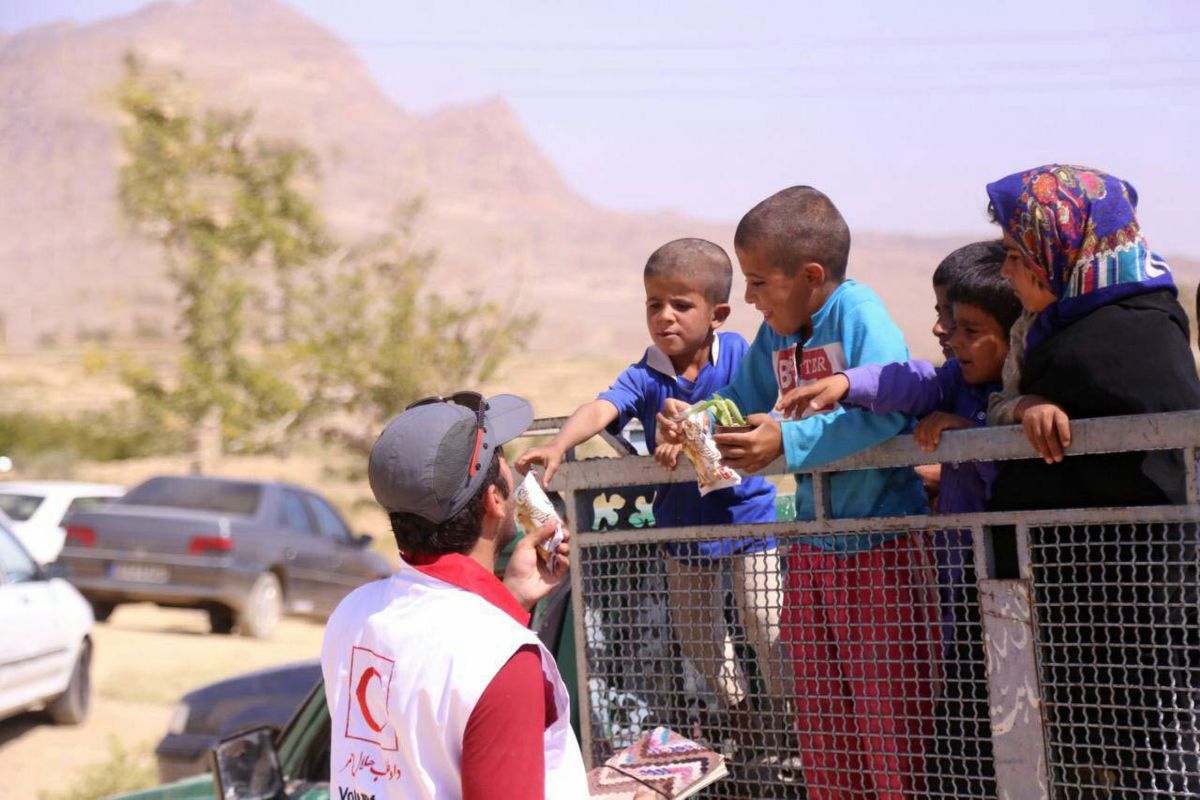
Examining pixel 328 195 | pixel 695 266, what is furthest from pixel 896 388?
pixel 328 195

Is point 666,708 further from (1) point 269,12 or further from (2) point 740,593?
(1) point 269,12

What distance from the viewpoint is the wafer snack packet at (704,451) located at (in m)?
3.05

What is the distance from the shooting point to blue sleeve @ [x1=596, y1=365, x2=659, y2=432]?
412cm

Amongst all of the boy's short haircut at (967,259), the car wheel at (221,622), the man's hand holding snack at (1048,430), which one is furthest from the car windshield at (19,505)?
the man's hand holding snack at (1048,430)

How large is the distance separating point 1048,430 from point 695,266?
68.3 inches

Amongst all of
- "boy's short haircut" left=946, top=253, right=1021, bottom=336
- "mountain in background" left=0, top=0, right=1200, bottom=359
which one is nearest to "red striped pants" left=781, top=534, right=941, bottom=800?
"boy's short haircut" left=946, top=253, right=1021, bottom=336

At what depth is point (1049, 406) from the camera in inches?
106

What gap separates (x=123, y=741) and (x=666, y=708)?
9.93m

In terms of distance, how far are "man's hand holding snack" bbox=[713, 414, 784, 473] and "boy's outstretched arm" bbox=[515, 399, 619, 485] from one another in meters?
0.51

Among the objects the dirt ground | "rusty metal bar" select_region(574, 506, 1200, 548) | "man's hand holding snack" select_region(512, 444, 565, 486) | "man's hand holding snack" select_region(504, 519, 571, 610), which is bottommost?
the dirt ground

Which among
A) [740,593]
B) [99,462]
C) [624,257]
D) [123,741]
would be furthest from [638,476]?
[624,257]

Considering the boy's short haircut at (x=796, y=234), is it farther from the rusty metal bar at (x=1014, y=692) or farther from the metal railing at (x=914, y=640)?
the rusty metal bar at (x=1014, y=692)

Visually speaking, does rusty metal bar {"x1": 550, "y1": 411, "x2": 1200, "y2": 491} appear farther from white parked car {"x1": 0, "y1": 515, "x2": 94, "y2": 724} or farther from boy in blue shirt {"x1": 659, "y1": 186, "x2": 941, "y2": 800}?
white parked car {"x1": 0, "y1": 515, "x2": 94, "y2": 724}

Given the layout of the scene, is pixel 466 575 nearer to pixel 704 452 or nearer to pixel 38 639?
pixel 704 452
